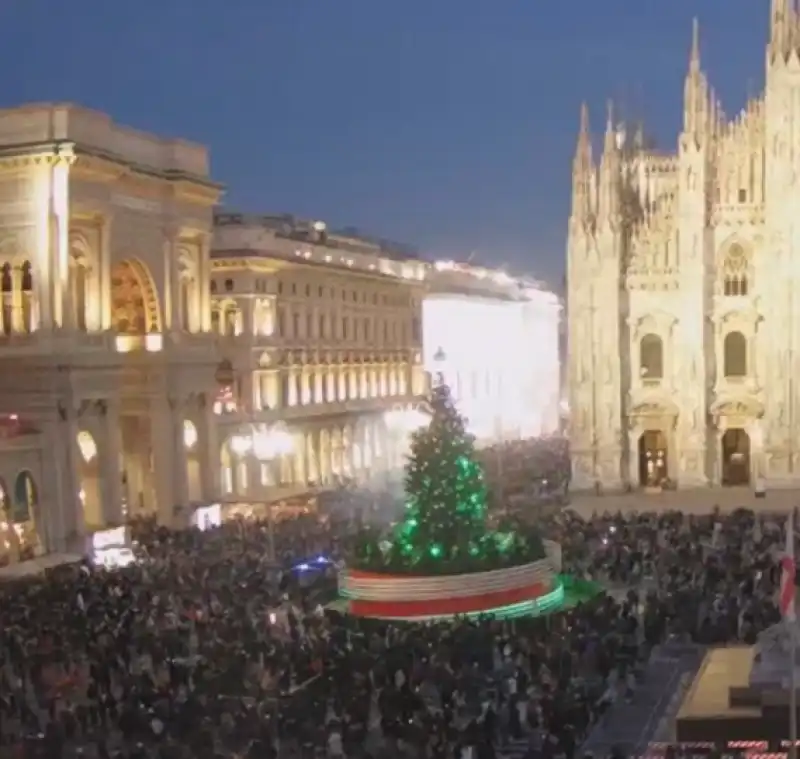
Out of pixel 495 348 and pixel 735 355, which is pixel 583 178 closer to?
pixel 735 355

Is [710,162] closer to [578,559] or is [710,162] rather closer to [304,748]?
[578,559]

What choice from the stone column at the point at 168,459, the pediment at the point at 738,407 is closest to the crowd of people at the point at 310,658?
the stone column at the point at 168,459

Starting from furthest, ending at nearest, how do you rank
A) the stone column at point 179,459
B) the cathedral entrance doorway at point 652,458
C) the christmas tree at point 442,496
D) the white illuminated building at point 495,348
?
the white illuminated building at point 495,348, the cathedral entrance doorway at point 652,458, the stone column at point 179,459, the christmas tree at point 442,496

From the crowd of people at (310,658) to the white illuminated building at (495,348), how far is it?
5173cm

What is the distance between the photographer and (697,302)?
59250 mm

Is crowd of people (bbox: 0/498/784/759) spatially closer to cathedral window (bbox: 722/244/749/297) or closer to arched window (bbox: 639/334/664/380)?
arched window (bbox: 639/334/664/380)

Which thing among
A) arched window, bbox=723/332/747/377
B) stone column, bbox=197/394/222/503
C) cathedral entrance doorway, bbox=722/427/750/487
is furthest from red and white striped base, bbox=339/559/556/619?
arched window, bbox=723/332/747/377

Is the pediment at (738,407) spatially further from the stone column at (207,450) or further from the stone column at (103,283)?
the stone column at (103,283)

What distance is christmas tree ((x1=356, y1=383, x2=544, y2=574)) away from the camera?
33.2 m

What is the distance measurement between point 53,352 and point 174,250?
354 inches

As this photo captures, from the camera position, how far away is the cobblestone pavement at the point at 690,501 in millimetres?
53656

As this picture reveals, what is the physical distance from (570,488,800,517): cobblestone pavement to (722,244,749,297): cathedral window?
7.82 metres

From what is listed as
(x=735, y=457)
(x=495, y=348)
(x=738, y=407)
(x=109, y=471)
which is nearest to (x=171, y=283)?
(x=109, y=471)

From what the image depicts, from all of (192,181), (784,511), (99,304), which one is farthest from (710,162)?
(99,304)
